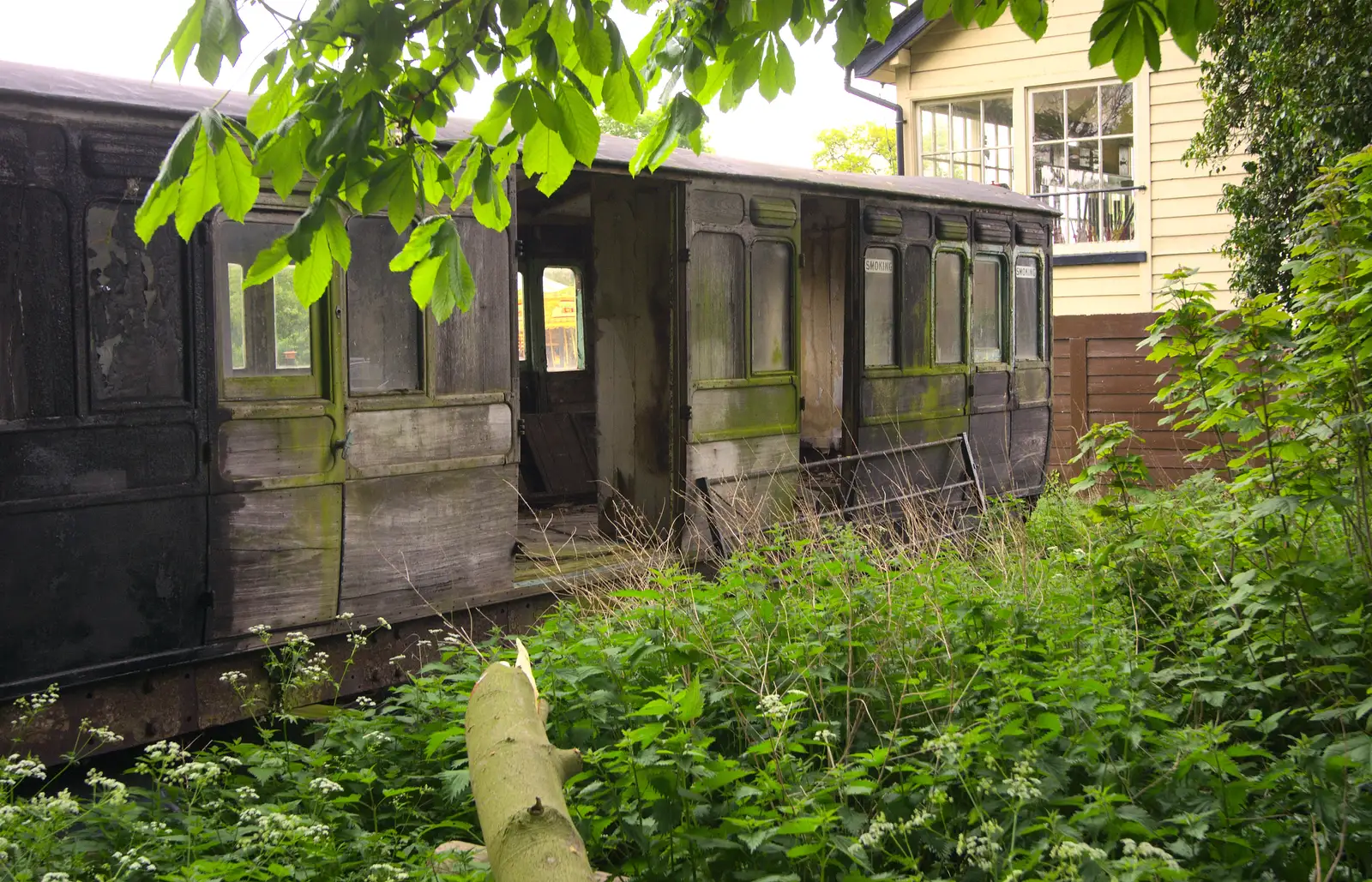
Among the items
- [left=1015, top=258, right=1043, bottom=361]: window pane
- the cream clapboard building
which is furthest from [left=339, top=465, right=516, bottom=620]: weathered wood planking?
the cream clapboard building

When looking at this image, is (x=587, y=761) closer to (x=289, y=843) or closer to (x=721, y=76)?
(x=289, y=843)

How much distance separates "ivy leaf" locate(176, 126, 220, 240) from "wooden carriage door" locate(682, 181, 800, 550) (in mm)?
5016

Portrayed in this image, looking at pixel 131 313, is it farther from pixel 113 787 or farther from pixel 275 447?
pixel 113 787

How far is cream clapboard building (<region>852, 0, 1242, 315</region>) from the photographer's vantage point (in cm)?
1498

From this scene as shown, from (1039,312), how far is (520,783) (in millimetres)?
9951

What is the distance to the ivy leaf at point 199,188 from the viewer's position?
2.75 metres

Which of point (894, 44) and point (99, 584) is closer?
point (99, 584)

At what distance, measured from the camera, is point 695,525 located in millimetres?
8078

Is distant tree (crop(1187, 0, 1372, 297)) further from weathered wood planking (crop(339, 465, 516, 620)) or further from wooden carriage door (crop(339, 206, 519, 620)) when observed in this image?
weathered wood planking (crop(339, 465, 516, 620))

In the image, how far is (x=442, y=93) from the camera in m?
3.31

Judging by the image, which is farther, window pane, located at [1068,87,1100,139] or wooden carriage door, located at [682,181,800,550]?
window pane, located at [1068,87,1100,139]

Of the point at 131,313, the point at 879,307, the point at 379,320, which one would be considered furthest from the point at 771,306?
the point at 131,313

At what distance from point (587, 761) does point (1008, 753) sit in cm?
130

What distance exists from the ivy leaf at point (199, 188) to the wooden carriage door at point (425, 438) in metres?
3.32
